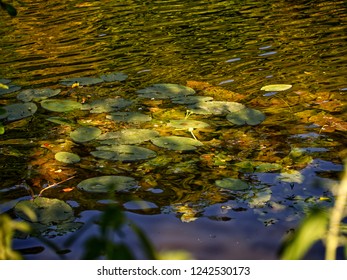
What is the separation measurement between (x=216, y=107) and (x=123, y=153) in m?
0.79

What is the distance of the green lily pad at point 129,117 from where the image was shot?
10.8 ft

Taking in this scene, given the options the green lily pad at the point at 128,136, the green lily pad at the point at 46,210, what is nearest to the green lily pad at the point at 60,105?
the green lily pad at the point at 128,136

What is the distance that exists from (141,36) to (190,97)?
2207 mm

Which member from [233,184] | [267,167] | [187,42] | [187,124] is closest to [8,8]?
[233,184]

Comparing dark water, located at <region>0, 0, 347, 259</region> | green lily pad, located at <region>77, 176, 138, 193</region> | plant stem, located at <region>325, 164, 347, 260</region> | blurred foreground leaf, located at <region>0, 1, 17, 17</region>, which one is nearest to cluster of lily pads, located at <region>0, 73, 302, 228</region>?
green lily pad, located at <region>77, 176, 138, 193</region>

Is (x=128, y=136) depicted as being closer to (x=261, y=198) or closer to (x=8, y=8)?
(x=261, y=198)

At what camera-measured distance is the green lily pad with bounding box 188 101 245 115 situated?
334cm

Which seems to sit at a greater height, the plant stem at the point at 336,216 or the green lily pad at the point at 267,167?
the plant stem at the point at 336,216

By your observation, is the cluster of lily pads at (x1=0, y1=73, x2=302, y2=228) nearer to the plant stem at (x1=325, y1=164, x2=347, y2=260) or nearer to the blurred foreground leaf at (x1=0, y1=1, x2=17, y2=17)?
the blurred foreground leaf at (x1=0, y1=1, x2=17, y2=17)

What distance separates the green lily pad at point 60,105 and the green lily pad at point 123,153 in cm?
67

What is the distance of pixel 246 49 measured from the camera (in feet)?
16.2

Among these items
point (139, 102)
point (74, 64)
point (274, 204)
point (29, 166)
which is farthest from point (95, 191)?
point (74, 64)

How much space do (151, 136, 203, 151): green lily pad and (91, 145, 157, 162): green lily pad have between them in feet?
0.29

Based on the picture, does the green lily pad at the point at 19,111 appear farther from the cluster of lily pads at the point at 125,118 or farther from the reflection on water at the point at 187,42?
the reflection on water at the point at 187,42
